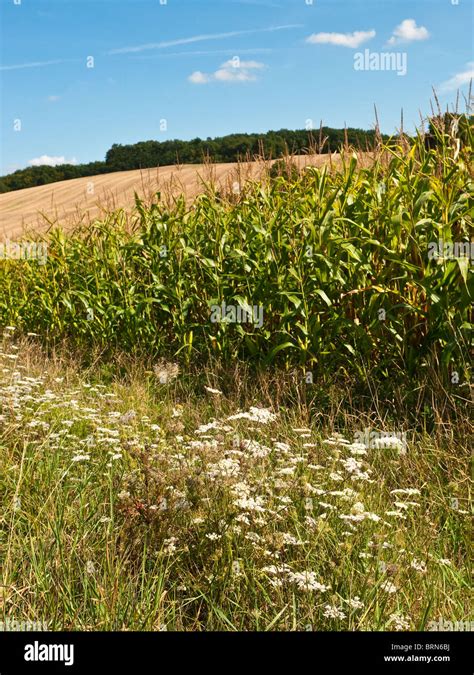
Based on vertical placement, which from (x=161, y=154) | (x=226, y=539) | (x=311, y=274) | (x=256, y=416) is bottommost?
(x=226, y=539)

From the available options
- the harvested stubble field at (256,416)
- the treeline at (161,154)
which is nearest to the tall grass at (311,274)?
the harvested stubble field at (256,416)

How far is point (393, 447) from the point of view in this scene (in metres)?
4.11

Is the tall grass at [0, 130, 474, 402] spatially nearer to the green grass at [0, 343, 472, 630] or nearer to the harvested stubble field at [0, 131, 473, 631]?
the harvested stubble field at [0, 131, 473, 631]

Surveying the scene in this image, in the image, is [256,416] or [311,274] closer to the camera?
[256,416]

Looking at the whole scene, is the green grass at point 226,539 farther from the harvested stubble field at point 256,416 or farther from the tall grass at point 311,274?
the tall grass at point 311,274

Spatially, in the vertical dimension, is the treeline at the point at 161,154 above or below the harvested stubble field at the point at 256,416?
above

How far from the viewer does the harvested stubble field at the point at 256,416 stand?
2643mm

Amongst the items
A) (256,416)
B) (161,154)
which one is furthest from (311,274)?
(161,154)

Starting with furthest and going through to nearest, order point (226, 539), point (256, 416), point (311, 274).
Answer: point (311, 274) < point (256, 416) < point (226, 539)

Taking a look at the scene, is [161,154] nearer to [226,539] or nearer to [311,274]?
[311,274]

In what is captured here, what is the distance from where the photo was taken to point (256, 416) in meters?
4.04

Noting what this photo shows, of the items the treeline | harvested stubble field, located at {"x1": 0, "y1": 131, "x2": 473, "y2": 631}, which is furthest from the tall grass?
the treeline
